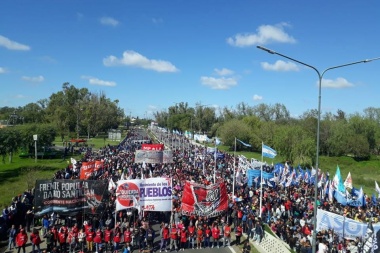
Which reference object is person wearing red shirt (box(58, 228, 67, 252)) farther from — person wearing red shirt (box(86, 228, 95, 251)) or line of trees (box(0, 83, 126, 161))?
line of trees (box(0, 83, 126, 161))

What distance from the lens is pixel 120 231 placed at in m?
18.6

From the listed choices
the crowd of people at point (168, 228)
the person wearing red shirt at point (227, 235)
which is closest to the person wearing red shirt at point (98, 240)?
the crowd of people at point (168, 228)

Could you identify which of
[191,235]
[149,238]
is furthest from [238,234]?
[149,238]

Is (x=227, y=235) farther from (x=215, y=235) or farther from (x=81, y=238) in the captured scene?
(x=81, y=238)

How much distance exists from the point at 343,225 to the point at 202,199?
736 cm


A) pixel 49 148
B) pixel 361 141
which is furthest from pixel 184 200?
pixel 361 141

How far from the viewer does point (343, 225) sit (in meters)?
18.2

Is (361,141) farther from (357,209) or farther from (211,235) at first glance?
(211,235)

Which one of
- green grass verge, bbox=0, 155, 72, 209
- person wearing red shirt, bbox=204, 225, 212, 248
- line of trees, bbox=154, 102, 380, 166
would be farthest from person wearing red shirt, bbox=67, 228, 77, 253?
line of trees, bbox=154, 102, 380, 166

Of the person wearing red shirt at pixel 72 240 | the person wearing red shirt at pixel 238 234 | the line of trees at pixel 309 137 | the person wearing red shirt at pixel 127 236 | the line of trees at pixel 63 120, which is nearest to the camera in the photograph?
the person wearing red shirt at pixel 72 240

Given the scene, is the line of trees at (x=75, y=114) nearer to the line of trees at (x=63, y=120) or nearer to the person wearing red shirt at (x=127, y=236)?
the line of trees at (x=63, y=120)

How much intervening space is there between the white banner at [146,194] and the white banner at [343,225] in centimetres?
855

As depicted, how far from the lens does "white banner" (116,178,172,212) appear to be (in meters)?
18.5

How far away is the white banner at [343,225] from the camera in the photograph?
59.6 ft
